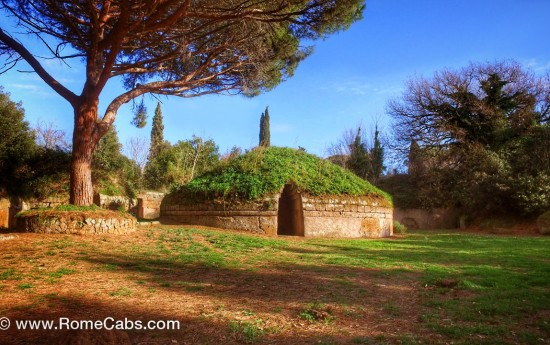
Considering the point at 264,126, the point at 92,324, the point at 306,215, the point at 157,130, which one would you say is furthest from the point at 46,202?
the point at 264,126

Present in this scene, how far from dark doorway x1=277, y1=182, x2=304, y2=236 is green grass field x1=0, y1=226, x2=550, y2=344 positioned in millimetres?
5202

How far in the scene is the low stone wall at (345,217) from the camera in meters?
13.9

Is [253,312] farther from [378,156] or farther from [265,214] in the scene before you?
[378,156]

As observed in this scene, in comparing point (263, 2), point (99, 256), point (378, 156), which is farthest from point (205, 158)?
point (99, 256)

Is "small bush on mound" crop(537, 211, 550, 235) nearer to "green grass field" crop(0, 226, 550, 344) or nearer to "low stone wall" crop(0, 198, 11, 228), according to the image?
"green grass field" crop(0, 226, 550, 344)

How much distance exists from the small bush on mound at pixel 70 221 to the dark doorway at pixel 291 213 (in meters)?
6.41

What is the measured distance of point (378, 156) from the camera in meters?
31.4

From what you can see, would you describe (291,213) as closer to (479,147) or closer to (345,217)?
(345,217)

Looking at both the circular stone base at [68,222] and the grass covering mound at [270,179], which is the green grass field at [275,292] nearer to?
the circular stone base at [68,222]

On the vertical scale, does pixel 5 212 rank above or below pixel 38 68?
below

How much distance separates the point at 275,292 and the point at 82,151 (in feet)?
25.0

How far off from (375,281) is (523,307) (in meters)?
2.13

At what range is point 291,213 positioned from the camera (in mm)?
15477

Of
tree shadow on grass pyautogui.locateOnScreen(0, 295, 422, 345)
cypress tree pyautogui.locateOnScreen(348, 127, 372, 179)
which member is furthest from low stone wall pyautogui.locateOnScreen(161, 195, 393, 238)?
cypress tree pyautogui.locateOnScreen(348, 127, 372, 179)
